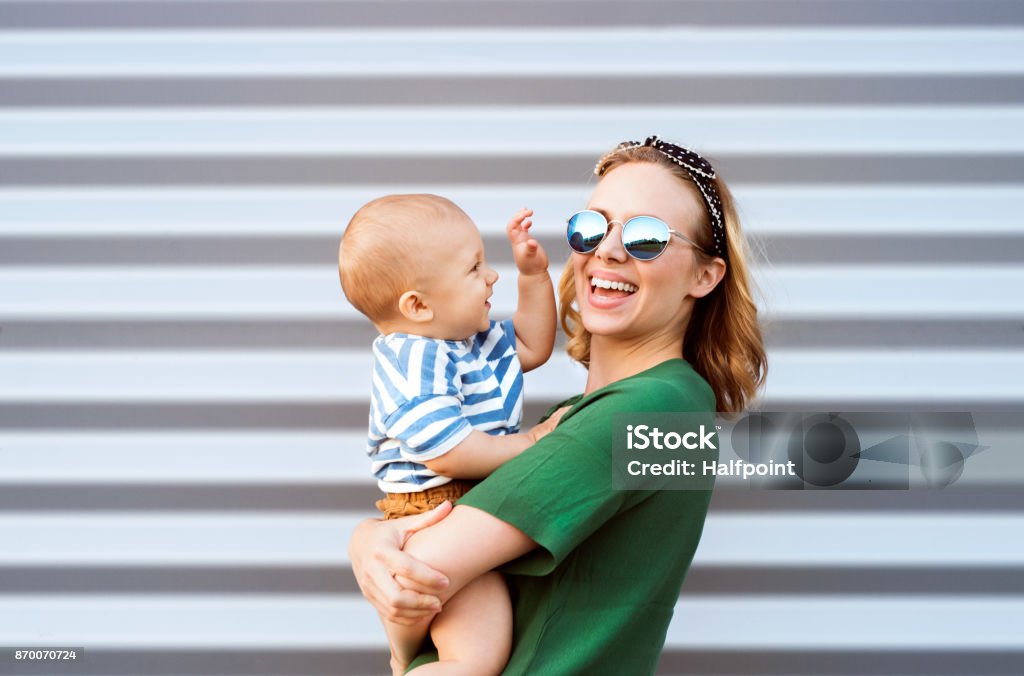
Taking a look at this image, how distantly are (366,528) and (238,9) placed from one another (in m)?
2.01

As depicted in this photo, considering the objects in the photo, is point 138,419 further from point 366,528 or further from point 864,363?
point 864,363

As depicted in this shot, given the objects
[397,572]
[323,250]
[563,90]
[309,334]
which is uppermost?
[563,90]

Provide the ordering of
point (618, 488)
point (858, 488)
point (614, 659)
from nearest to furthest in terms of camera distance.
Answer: point (618, 488), point (614, 659), point (858, 488)

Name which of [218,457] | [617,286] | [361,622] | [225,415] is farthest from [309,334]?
[617,286]

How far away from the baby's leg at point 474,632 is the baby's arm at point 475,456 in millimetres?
222

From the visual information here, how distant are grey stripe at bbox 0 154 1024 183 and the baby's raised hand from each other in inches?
30.2

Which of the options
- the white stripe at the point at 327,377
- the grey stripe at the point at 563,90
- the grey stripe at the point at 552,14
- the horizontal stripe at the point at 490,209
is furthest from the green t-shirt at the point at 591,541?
the grey stripe at the point at 552,14

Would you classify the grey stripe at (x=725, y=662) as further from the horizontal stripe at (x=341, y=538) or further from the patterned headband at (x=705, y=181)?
the patterned headband at (x=705, y=181)

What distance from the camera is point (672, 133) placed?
2.96m

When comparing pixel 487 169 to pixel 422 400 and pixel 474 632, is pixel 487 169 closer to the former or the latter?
pixel 422 400

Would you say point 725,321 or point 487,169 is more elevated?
point 487,169

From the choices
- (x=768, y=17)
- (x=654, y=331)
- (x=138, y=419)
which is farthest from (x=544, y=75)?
(x=138, y=419)

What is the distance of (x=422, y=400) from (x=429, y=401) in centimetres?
2

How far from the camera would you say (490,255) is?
2.97 meters
